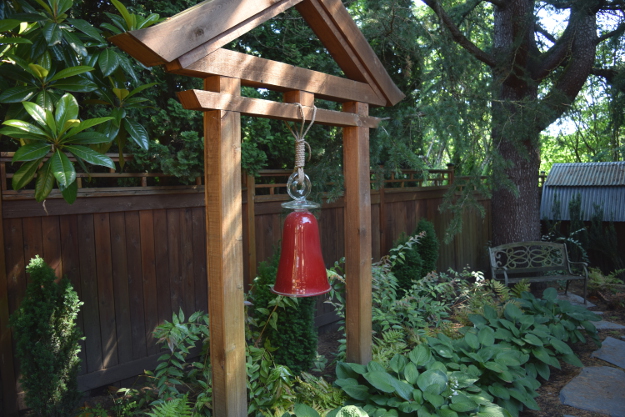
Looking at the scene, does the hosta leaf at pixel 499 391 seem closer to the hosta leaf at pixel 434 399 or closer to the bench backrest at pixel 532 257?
the hosta leaf at pixel 434 399

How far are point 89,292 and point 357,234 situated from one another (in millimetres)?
2357

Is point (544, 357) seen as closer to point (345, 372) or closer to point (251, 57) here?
point (345, 372)

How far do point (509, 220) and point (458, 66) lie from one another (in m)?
3.09

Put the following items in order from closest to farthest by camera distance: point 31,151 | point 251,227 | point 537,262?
point 31,151
point 251,227
point 537,262

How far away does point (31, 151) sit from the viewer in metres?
2.11

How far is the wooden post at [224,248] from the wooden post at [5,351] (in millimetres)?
2144

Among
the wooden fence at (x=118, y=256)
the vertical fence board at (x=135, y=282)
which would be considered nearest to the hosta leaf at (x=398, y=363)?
the wooden fence at (x=118, y=256)

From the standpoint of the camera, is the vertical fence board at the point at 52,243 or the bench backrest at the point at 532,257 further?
the bench backrest at the point at 532,257

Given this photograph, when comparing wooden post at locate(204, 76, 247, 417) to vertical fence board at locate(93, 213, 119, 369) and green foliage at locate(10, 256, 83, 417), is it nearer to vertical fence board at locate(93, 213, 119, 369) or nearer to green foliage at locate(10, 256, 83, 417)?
green foliage at locate(10, 256, 83, 417)

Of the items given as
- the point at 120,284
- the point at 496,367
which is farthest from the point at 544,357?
the point at 120,284

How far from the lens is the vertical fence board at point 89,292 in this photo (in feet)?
13.1

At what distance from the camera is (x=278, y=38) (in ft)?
18.6

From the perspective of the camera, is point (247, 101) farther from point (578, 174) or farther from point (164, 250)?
point (578, 174)

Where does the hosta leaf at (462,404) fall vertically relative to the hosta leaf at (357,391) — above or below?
below
